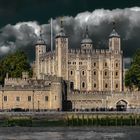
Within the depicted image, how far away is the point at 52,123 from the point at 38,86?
1865cm

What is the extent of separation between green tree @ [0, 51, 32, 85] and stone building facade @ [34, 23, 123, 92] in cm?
459

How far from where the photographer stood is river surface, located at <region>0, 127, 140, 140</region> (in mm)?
80812

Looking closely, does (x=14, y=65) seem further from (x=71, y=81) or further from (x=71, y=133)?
(x=71, y=133)

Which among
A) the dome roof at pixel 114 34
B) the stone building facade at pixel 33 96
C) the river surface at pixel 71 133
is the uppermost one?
the dome roof at pixel 114 34

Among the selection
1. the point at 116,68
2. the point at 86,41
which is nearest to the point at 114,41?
the point at 116,68

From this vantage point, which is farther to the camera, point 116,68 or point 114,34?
point 114,34

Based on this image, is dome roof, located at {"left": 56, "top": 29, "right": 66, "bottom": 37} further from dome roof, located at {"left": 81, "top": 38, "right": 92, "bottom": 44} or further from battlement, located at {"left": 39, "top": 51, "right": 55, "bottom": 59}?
dome roof, located at {"left": 81, "top": 38, "right": 92, "bottom": 44}

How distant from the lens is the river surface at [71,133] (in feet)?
265

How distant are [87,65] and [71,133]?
59.8 metres

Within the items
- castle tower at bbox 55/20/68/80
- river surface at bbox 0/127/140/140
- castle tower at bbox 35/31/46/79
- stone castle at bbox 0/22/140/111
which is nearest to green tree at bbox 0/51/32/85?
stone castle at bbox 0/22/140/111

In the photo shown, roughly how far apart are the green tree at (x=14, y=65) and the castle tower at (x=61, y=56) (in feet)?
22.5

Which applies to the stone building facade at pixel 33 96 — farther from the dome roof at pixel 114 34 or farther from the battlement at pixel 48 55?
the dome roof at pixel 114 34

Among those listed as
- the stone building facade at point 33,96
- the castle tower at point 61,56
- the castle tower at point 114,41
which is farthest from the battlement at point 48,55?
the stone building facade at point 33,96

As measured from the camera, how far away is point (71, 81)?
14300 centimetres
